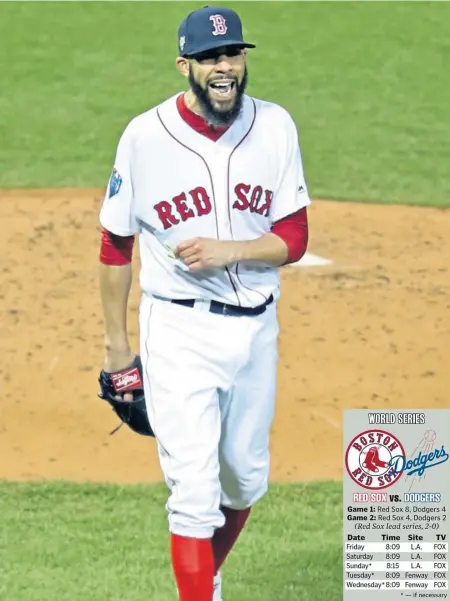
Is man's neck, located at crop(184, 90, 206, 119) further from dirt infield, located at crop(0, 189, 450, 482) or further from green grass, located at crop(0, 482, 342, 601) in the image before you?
dirt infield, located at crop(0, 189, 450, 482)

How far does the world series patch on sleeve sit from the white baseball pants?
1.28 ft

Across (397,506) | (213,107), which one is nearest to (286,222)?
(213,107)

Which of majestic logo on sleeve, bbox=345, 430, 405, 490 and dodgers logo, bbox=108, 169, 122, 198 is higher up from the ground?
dodgers logo, bbox=108, 169, 122, 198

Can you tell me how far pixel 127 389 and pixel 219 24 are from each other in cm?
132

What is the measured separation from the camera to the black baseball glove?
5.13 m

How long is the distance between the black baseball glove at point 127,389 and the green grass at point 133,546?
71cm

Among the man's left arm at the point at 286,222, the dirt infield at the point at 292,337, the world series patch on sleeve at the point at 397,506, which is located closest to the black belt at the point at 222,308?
the man's left arm at the point at 286,222

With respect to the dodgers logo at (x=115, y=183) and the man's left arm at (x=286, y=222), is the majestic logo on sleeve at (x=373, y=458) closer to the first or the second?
the man's left arm at (x=286, y=222)

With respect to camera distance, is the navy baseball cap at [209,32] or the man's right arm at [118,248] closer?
the navy baseball cap at [209,32]

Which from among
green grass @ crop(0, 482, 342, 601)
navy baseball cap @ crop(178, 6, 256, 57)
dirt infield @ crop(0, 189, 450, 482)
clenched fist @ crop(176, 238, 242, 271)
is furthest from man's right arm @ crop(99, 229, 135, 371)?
dirt infield @ crop(0, 189, 450, 482)

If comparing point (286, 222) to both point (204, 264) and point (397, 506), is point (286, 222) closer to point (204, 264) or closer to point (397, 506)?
point (204, 264)

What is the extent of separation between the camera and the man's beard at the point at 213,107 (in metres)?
4.88

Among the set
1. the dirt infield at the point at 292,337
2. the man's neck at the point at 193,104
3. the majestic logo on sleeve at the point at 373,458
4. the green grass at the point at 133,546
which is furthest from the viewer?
the dirt infield at the point at 292,337

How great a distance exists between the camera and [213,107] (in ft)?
16.0
